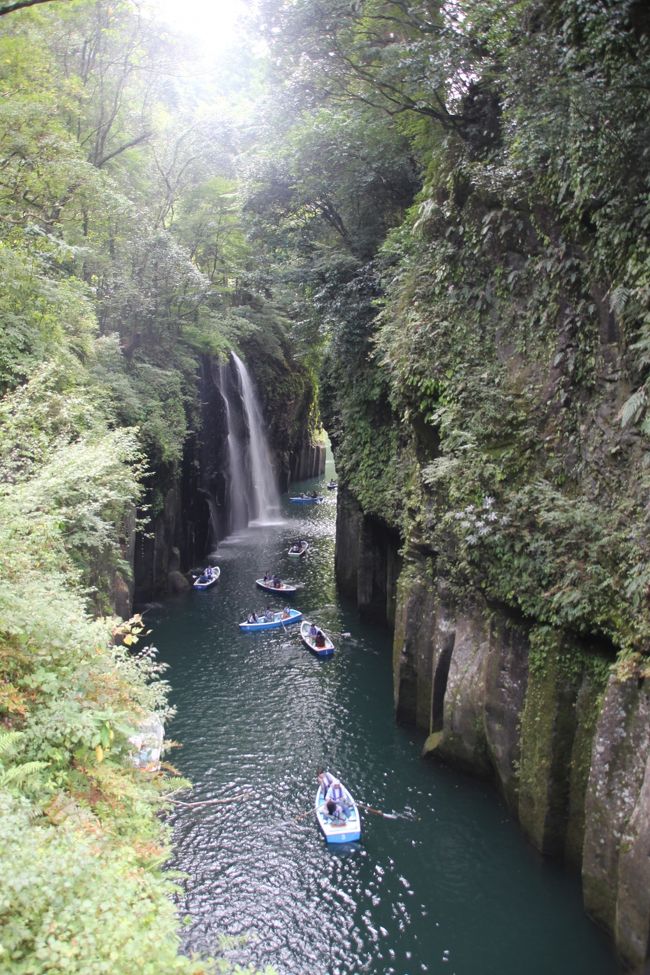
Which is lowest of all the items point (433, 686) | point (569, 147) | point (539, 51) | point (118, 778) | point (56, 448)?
point (433, 686)

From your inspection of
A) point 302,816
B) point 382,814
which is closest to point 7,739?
point 302,816

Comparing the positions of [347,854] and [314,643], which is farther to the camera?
[314,643]

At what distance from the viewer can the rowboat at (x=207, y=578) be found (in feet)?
102

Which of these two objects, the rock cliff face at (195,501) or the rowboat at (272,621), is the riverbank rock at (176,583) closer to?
the rock cliff face at (195,501)

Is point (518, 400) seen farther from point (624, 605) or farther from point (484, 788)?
point (484, 788)

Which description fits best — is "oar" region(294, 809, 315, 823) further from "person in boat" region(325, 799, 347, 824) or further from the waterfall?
the waterfall

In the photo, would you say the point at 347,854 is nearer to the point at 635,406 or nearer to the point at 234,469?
the point at 635,406

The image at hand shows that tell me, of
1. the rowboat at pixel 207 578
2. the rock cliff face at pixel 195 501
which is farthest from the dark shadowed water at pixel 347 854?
the rowboat at pixel 207 578

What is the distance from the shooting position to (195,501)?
3516 centimetres

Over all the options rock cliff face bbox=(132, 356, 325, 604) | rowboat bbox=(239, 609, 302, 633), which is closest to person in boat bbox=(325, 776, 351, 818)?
rock cliff face bbox=(132, 356, 325, 604)

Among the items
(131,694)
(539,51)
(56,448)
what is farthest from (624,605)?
(56,448)

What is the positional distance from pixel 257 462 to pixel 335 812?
113ft

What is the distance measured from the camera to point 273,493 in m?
50.6

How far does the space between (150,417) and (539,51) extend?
62.6 ft
